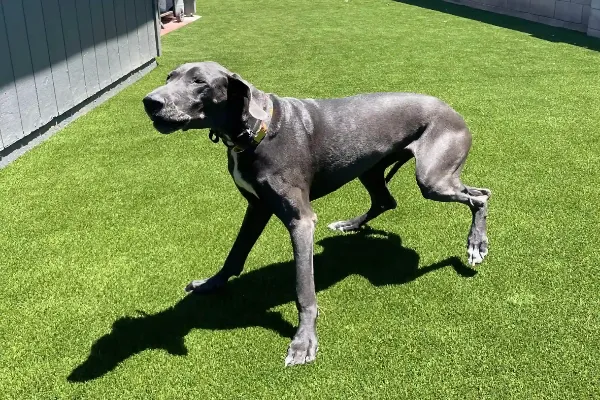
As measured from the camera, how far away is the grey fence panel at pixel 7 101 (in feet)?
19.6

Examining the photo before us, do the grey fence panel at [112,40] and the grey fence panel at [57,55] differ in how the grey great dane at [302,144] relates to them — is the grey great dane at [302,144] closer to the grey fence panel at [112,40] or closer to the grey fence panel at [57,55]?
the grey fence panel at [57,55]

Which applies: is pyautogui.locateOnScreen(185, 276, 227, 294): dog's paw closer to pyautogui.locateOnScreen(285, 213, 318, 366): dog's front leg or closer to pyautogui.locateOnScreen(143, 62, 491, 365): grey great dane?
pyautogui.locateOnScreen(143, 62, 491, 365): grey great dane

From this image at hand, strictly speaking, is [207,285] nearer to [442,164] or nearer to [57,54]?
[442,164]

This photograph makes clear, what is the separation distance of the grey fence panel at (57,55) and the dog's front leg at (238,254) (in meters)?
4.07

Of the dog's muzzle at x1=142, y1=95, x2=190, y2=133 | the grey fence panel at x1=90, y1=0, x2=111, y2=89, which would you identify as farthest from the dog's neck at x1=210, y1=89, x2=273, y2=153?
the grey fence panel at x1=90, y1=0, x2=111, y2=89

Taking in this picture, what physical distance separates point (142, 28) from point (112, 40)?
3.55ft

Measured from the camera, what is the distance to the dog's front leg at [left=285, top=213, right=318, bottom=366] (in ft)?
11.0

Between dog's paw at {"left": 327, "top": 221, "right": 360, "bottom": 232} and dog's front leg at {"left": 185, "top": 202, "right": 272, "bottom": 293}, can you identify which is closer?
dog's front leg at {"left": 185, "top": 202, "right": 272, "bottom": 293}

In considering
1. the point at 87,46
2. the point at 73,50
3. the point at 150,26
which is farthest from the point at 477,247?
the point at 150,26

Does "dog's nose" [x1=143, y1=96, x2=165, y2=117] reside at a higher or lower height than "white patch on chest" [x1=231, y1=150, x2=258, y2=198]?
higher

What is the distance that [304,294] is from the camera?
3457 millimetres

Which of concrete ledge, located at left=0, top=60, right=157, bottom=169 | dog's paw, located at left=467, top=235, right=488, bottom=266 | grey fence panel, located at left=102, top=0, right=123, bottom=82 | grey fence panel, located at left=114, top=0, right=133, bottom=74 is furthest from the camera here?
grey fence panel, located at left=114, top=0, right=133, bottom=74

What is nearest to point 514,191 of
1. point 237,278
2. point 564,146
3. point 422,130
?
point 564,146

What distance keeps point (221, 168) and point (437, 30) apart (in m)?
7.67
